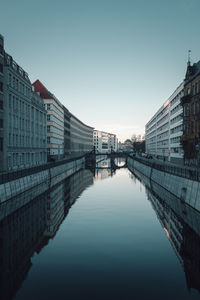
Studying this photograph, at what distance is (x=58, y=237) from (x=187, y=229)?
527 inches

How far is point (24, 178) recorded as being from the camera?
40.8 m

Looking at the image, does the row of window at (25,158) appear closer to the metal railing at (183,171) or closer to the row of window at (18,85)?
the row of window at (18,85)

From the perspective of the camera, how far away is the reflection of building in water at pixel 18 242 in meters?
17.0

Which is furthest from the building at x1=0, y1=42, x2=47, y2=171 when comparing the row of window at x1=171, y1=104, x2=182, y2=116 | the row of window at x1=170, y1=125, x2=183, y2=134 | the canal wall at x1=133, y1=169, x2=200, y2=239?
the row of window at x1=171, y1=104, x2=182, y2=116

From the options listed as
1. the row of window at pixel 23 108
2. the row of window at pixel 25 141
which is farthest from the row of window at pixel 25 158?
the row of window at pixel 23 108

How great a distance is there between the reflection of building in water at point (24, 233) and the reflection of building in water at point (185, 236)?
451 inches

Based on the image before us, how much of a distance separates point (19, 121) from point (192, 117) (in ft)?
134

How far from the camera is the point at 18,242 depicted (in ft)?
78.0

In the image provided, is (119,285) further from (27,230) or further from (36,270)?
(27,230)

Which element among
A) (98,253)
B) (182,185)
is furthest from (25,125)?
(98,253)

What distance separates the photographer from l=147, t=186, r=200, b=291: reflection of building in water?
18.4m

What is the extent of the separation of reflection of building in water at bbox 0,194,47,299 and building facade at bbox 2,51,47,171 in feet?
66.1

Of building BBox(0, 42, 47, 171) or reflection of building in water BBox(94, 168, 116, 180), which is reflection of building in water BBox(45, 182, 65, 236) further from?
reflection of building in water BBox(94, 168, 116, 180)

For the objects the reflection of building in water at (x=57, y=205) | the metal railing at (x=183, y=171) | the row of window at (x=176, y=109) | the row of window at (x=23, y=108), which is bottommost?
the reflection of building in water at (x=57, y=205)
